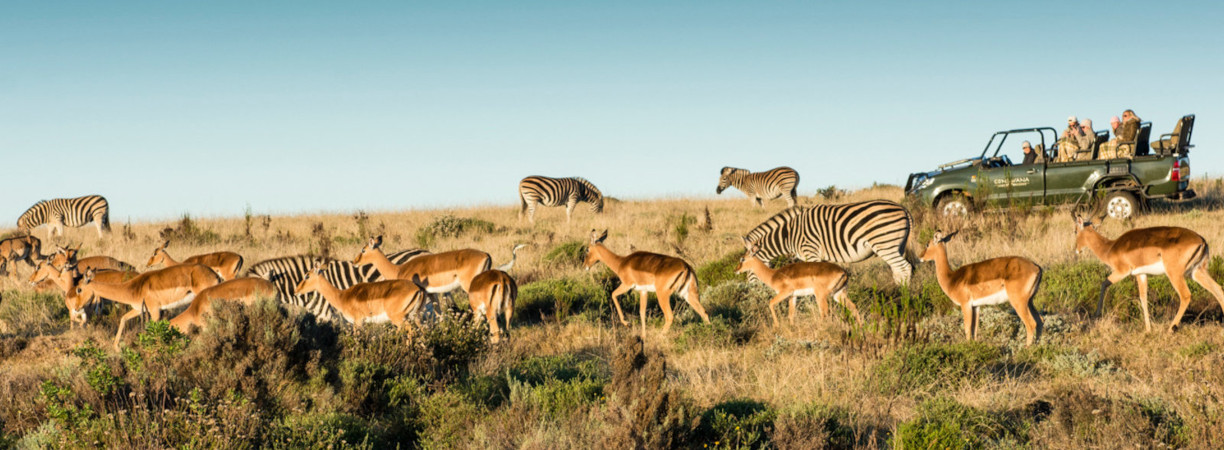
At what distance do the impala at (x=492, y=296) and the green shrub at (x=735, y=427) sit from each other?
4.15 metres

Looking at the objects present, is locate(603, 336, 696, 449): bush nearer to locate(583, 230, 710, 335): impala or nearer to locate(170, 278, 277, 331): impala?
locate(583, 230, 710, 335): impala

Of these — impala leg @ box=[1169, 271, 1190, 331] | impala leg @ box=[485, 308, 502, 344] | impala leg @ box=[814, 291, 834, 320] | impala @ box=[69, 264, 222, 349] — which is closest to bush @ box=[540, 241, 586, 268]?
impala leg @ box=[485, 308, 502, 344]

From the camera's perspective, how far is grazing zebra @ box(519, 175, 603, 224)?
31.8 metres

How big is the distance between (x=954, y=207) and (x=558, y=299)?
40.0 ft

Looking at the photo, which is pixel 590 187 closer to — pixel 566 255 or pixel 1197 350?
pixel 566 255

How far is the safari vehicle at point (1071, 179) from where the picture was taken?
21.0 m

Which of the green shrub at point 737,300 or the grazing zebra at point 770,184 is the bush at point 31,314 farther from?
the grazing zebra at point 770,184

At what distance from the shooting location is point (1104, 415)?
6996mm

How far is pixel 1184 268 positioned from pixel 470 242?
15.5 m

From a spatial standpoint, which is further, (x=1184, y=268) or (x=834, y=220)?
(x=834, y=220)

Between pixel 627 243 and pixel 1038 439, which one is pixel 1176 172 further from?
pixel 1038 439

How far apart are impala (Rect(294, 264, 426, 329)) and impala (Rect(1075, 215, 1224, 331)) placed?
8113 mm

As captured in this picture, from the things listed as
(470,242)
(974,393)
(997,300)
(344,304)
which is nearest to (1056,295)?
(997,300)

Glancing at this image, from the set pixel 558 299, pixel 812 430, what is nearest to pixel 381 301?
pixel 558 299
